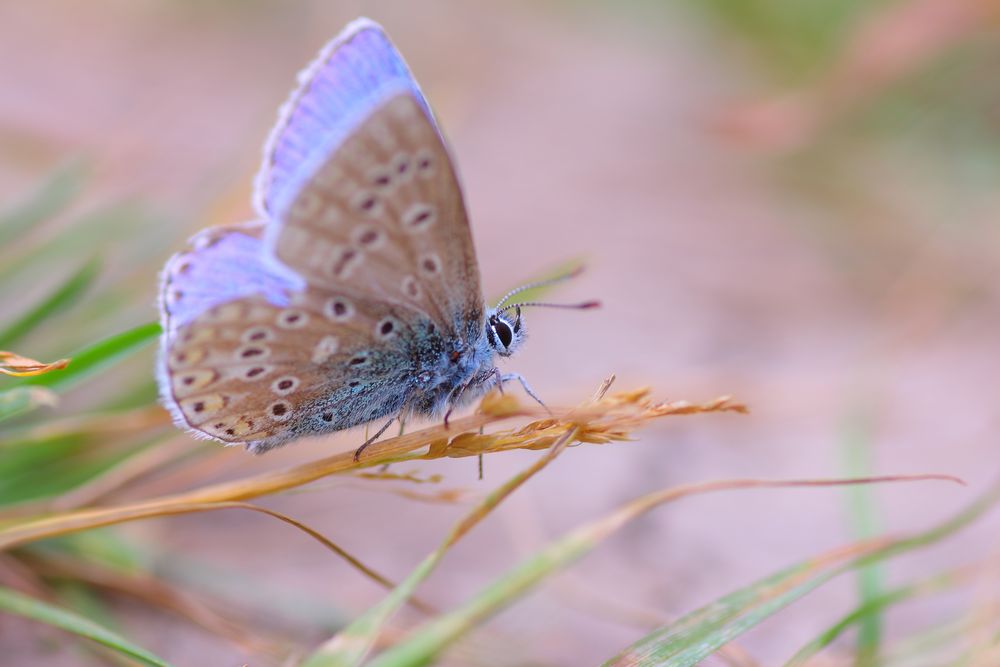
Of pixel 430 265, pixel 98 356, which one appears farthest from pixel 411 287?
pixel 98 356

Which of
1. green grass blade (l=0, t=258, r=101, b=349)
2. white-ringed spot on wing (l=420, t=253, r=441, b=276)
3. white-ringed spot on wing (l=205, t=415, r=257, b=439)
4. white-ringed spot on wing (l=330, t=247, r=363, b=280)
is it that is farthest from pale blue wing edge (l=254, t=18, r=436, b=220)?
green grass blade (l=0, t=258, r=101, b=349)

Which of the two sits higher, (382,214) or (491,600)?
(382,214)

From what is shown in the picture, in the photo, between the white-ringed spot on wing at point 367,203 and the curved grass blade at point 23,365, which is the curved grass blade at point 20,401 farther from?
the white-ringed spot on wing at point 367,203

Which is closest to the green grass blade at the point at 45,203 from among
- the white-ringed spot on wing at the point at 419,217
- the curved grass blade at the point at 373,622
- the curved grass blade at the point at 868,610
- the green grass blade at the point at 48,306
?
the green grass blade at the point at 48,306

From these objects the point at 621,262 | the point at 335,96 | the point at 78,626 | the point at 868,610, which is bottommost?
the point at 868,610

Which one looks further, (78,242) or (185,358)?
(78,242)

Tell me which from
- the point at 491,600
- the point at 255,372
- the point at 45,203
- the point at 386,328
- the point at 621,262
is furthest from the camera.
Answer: the point at 621,262

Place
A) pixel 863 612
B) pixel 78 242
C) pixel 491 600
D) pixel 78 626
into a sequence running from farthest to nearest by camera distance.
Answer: pixel 78 242 → pixel 863 612 → pixel 78 626 → pixel 491 600

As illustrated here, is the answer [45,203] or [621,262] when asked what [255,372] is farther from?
[621,262]
